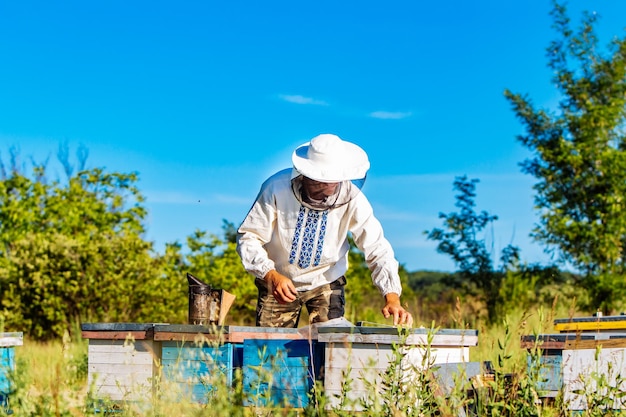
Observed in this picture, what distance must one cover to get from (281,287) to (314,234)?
20.6 inches

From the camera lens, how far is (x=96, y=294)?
10.8 metres

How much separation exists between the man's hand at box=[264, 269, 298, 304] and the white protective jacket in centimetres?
21

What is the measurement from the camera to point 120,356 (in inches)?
174

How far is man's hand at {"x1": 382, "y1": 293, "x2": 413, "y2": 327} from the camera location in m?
4.68

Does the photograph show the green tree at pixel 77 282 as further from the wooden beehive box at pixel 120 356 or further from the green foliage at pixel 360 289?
the wooden beehive box at pixel 120 356

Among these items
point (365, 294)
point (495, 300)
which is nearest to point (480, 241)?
point (495, 300)

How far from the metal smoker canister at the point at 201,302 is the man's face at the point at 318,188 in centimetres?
85

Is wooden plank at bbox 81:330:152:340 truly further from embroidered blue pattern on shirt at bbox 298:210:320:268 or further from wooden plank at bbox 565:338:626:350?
wooden plank at bbox 565:338:626:350

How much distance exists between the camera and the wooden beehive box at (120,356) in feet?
14.2

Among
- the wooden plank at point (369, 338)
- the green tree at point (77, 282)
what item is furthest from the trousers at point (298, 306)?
the green tree at point (77, 282)

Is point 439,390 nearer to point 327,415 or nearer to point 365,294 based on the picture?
point 327,415

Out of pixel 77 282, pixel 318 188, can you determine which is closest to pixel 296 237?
pixel 318 188

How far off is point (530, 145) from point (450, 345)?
8.39 meters

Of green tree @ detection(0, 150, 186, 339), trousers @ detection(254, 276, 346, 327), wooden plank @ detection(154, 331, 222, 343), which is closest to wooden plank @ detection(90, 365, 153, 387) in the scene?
wooden plank @ detection(154, 331, 222, 343)
